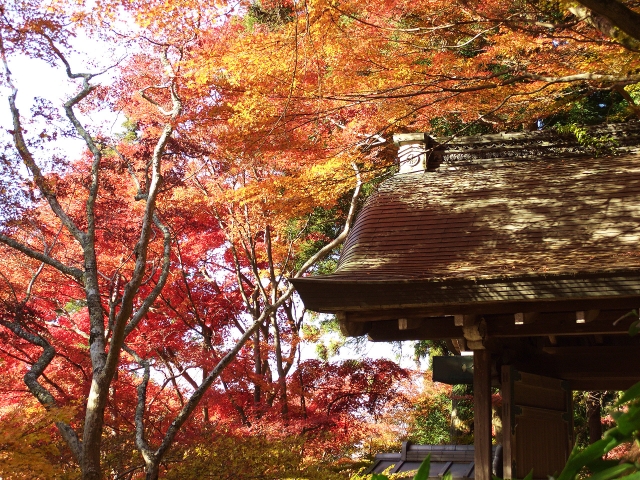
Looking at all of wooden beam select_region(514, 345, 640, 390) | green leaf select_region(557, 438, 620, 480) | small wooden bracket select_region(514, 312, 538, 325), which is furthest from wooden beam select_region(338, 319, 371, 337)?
green leaf select_region(557, 438, 620, 480)

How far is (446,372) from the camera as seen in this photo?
7.14 meters

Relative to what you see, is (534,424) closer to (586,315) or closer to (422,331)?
(422,331)

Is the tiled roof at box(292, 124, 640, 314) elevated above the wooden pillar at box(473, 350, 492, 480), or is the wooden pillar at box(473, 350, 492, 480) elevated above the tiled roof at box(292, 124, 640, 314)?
the tiled roof at box(292, 124, 640, 314)

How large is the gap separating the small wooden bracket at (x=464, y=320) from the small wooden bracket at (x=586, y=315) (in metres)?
0.77

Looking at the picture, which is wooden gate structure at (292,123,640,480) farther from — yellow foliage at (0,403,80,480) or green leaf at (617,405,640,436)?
yellow foliage at (0,403,80,480)

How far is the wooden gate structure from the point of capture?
5086mm

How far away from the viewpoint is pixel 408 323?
5.55 meters

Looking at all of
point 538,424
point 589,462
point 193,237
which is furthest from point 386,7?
point 589,462

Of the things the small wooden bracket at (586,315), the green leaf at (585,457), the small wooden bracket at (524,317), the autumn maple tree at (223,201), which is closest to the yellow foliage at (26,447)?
the autumn maple tree at (223,201)

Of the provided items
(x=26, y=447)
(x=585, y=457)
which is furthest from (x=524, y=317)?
(x=26, y=447)

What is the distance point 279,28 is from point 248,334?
8.13m

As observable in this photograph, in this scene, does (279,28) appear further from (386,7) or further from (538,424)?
(538,424)

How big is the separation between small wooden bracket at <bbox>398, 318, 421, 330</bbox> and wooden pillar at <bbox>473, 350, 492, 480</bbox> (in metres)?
0.60

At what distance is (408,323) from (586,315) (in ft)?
4.35
